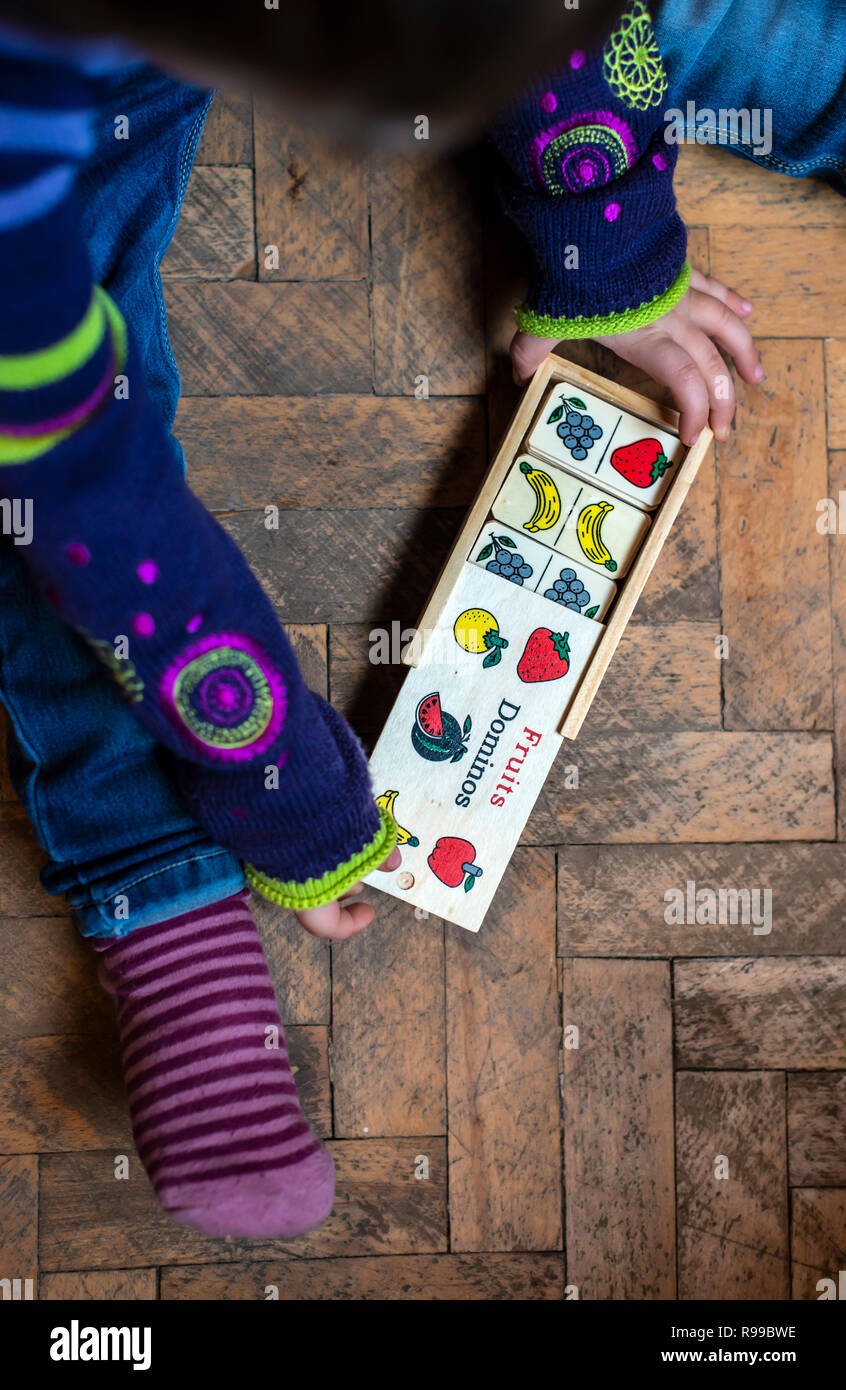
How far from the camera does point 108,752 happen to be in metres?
0.69

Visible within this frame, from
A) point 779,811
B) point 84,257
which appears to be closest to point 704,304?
point 779,811

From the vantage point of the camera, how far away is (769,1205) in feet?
2.86

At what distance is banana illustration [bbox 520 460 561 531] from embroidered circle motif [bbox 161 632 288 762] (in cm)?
33

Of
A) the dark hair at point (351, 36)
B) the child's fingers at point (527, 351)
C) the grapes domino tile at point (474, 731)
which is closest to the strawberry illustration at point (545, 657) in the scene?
the grapes domino tile at point (474, 731)

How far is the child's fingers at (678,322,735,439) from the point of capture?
0.84m

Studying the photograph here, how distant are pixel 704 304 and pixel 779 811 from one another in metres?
0.45

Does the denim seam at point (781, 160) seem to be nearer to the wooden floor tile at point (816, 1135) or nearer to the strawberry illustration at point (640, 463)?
the strawberry illustration at point (640, 463)

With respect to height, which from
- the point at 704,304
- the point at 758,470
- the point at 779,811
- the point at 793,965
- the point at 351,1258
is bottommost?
the point at 351,1258

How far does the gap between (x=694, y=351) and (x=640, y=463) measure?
11 centimetres

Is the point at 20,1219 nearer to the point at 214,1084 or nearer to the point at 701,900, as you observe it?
the point at 214,1084

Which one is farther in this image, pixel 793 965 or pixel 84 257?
pixel 793 965

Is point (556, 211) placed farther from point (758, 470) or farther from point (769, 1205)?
point (769, 1205)

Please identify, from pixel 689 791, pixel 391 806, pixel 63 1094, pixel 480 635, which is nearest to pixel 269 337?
pixel 480 635

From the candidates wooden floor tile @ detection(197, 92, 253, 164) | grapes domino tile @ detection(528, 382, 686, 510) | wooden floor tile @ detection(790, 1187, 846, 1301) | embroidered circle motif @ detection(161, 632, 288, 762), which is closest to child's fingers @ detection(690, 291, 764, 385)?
grapes domino tile @ detection(528, 382, 686, 510)
